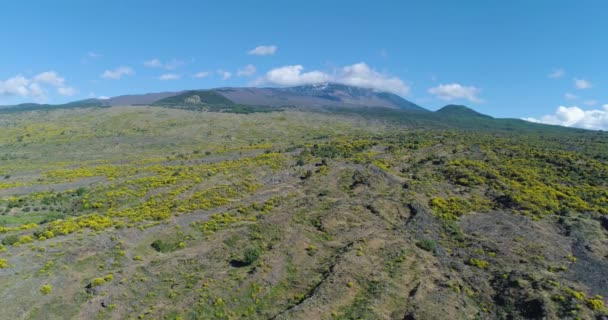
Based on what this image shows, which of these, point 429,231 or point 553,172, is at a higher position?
point 553,172

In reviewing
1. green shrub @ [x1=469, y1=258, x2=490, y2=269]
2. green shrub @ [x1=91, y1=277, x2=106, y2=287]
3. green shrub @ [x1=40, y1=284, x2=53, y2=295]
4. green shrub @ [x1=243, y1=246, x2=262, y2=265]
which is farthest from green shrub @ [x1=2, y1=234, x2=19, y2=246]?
green shrub @ [x1=469, y1=258, x2=490, y2=269]

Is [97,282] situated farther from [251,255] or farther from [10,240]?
[10,240]

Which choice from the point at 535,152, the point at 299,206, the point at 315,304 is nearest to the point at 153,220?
the point at 299,206

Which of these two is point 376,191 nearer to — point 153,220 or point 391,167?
point 391,167

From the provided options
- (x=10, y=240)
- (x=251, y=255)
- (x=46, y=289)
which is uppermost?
(x=251, y=255)

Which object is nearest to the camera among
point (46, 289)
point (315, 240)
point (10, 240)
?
point (46, 289)

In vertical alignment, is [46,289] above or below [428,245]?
below

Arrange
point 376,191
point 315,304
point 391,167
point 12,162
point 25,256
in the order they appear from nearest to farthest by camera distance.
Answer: point 315,304 → point 25,256 → point 376,191 → point 391,167 → point 12,162

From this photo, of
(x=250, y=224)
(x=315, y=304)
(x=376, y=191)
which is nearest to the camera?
(x=315, y=304)

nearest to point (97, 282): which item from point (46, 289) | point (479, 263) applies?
point (46, 289)
